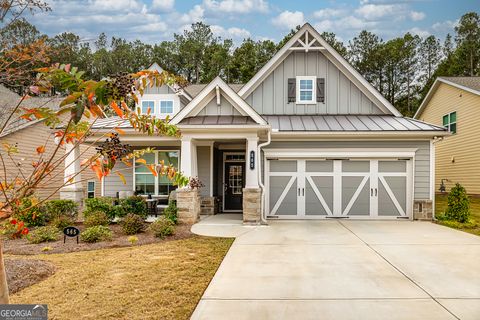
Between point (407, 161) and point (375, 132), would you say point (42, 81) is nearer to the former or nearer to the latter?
point (375, 132)

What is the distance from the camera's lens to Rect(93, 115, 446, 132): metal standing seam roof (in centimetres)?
1067

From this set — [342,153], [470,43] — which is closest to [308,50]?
[342,153]

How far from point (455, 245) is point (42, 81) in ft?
28.1

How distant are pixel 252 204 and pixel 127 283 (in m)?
5.75

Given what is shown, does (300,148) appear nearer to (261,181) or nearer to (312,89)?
(261,181)

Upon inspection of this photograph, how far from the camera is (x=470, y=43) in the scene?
30.5 metres

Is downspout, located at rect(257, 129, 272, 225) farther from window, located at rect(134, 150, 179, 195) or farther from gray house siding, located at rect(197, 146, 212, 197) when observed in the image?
window, located at rect(134, 150, 179, 195)

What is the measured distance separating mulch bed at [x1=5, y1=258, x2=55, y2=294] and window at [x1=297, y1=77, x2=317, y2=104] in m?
10.1

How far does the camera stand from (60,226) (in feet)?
32.7

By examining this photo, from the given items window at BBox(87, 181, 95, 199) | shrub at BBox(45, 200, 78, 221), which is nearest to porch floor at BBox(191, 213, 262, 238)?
shrub at BBox(45, 200, 78, 221)

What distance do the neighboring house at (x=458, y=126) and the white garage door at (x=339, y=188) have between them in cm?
544

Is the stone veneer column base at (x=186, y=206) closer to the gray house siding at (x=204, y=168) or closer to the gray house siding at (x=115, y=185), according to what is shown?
the gray house siding at (x=204, y=168)

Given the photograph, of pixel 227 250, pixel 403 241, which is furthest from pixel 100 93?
pixel 403 241

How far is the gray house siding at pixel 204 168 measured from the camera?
1311cm
